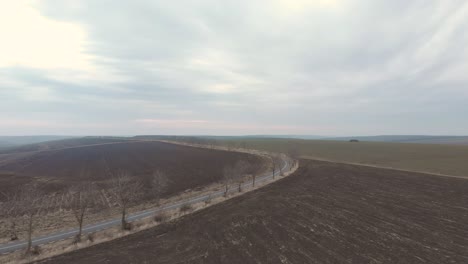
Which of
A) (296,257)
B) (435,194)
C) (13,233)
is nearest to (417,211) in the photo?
(435,194)

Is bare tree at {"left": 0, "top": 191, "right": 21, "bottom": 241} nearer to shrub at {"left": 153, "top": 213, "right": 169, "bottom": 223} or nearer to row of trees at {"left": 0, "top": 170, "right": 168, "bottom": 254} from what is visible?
row of trees at {"left": 0, "top": 170, "right": 168, "bottom": 254}

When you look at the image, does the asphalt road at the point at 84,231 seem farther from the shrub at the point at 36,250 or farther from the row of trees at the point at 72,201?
the shrub at the point at 36,250

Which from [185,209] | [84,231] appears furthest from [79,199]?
[185,209]

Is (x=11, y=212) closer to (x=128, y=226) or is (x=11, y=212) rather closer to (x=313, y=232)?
(x=128, y=226)

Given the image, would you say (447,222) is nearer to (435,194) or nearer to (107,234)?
(435,194)

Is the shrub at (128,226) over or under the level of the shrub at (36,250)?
over

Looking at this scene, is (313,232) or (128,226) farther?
(128,226)

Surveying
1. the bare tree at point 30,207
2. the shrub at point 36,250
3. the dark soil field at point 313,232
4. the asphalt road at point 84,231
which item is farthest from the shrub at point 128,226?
the bare tree at point 30,207
